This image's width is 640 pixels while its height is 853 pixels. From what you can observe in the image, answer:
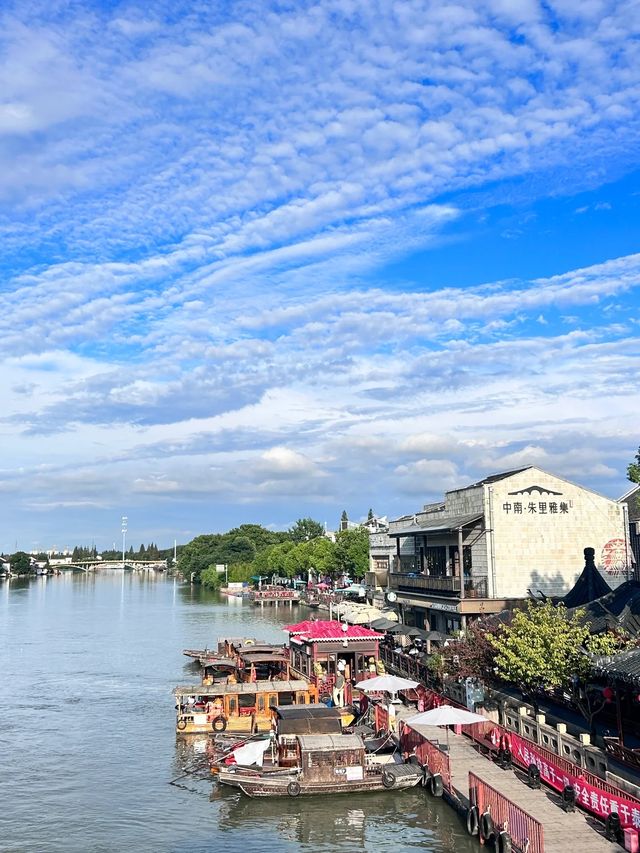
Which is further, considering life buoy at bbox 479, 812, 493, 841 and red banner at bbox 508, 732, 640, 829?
life buoy at bbox 479, 812, 493, 841

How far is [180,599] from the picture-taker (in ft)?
513

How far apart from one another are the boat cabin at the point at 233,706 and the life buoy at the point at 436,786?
11.7 metres

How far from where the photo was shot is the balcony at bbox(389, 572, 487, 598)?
169 ft

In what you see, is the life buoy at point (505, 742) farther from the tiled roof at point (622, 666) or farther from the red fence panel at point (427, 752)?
the tiled roof at point (622, 666)

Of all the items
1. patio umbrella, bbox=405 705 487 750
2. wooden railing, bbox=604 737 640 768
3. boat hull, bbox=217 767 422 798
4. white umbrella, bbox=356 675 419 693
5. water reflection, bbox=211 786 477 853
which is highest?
patio umbrella, bbox=405 705 487 750

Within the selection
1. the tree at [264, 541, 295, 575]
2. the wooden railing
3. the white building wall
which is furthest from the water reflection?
the tree at [264, 541, 295, 575]

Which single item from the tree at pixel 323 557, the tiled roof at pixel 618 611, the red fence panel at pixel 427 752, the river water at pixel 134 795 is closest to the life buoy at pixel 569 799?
the river water at pixel 134 795

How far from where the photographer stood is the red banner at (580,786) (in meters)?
19.7

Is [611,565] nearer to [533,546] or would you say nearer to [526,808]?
[533,546]

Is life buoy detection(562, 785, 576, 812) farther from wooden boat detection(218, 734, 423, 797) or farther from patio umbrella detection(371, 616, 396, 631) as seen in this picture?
patio umbrella detection(371, 616, 396, 631)

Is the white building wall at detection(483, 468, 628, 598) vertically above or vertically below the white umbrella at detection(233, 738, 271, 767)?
above

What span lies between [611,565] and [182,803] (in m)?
36.3

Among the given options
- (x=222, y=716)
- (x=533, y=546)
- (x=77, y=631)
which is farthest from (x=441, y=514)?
(x=77, y=631)

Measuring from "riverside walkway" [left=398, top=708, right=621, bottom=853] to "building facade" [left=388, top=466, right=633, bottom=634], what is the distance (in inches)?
814
